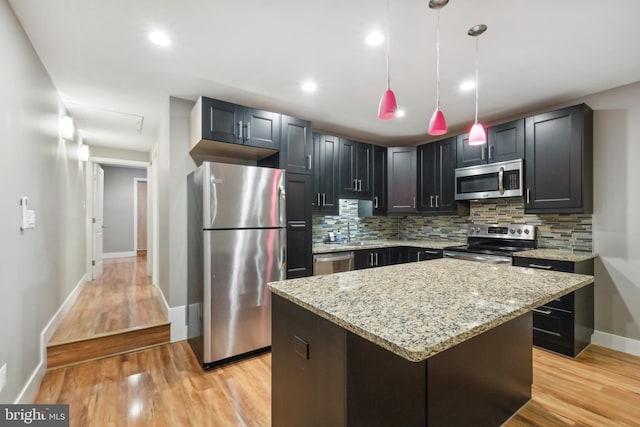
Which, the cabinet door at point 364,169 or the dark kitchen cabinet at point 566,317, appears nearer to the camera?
the dark kitchen cabinet at point 566,317

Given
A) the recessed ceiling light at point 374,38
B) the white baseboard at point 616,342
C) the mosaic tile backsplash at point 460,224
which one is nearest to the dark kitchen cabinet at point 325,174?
the mosaic tile backsplash at point 460,224

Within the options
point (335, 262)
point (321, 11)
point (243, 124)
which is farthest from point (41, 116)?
point (335, 262)

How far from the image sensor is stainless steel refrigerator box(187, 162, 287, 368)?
2480mm

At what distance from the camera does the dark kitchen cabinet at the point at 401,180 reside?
167 inches

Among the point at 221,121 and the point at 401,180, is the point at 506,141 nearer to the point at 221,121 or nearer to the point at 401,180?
the point at 401,180

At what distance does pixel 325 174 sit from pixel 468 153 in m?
1.79

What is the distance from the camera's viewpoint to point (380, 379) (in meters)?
1.09

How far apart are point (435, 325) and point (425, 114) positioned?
10.2 feet

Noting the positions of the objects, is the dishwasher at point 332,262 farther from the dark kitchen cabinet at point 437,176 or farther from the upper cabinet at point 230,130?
the dark kitchen cabinet at point 437,176

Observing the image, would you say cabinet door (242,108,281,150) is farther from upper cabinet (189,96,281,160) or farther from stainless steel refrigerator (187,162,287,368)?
stainless steel refrigerator (187,162,287,368)

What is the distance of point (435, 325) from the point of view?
93cm

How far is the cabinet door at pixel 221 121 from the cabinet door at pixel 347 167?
4.98ft

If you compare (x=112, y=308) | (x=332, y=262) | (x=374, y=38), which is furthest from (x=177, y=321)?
(x=374, y=38)

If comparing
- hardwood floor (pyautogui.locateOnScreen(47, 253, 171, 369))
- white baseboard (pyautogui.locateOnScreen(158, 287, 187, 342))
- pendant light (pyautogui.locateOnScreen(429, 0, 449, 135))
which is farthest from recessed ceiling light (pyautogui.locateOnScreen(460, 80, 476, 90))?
hardwood floor (pyautogui.locateOnScreen(47, 253, 171, 369))
